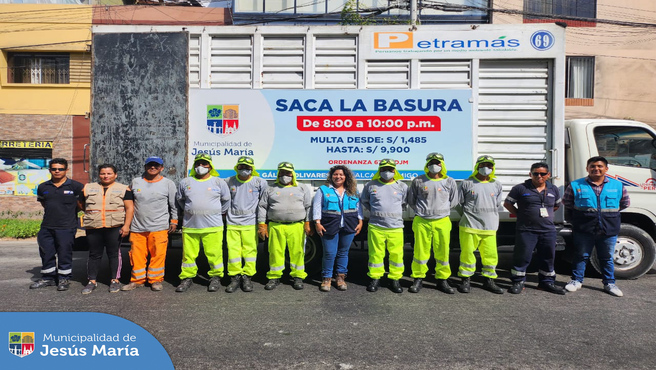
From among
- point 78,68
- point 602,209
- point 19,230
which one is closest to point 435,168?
point 602,209

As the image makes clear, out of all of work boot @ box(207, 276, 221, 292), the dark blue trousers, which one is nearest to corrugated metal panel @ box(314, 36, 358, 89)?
work boot @ box(207, 276, 221, 292)

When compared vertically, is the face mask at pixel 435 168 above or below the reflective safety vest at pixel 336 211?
above

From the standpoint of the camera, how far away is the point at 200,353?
3389 mm

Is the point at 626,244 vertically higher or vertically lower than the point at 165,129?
lower

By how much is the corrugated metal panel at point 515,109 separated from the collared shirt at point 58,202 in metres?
5.21

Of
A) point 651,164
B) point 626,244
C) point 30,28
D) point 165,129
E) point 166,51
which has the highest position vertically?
point 30,28

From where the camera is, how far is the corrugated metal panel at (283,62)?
5.49m

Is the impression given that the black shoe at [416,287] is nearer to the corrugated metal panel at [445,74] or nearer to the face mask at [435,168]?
the face mask at [435,168]

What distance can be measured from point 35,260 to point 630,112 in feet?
59.3

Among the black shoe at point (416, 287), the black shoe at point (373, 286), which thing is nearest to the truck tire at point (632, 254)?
the black shoe at point (416, 287)

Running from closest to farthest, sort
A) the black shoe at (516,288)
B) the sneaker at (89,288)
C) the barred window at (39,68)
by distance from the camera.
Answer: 1. the sneaker at (89,288)
2. the black shoe at (516,288)
3. the barred window at (39,68)

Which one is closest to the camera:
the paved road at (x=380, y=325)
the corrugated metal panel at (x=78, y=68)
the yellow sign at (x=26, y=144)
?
the paved road at (x=380, y=325)

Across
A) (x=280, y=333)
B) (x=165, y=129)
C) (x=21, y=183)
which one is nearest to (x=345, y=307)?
(x=280, y=333)

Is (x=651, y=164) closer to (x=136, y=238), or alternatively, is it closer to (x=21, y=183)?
(x=136, y=238)
